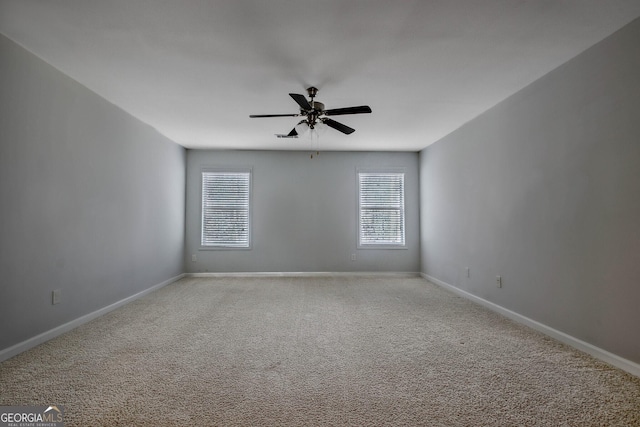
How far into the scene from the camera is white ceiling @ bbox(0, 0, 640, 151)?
1.96m

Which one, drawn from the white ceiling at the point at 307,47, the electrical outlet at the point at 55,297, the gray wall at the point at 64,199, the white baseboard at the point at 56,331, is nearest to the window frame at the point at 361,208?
the white ceiling at the point at 307,47

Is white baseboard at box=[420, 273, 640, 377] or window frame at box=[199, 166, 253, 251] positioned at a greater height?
window frame at box=[199, 166, 253, 251]

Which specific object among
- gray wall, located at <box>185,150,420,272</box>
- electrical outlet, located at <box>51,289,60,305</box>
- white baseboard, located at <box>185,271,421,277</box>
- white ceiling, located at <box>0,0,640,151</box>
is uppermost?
white ceiling, located at <box>0,0,640,151</box>

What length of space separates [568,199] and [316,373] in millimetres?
2470

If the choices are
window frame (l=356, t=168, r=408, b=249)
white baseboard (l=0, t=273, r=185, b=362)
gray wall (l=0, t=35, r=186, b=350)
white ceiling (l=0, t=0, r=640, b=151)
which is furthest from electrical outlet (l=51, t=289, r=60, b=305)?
window frame (l=356, t=168, r=408, b=249)

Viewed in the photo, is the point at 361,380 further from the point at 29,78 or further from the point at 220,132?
the point at 220,132

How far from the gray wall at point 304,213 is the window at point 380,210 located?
140 millimetres

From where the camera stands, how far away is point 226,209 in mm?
5773

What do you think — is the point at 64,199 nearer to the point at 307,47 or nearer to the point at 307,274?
the point at 307,47

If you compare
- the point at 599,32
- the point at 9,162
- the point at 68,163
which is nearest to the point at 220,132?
the point at 68,163

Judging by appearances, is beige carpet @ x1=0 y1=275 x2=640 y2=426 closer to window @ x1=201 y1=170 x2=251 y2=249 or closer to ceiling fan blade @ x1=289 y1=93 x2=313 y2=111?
ceiling fan blade @ x1=289 y1=93 x2=313 y2=111

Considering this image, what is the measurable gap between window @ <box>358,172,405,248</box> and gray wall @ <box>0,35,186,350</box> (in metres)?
3.57

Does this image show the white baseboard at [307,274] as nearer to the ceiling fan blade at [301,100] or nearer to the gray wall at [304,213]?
the gray wall at [304,213]

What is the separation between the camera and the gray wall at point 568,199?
6.97ft
